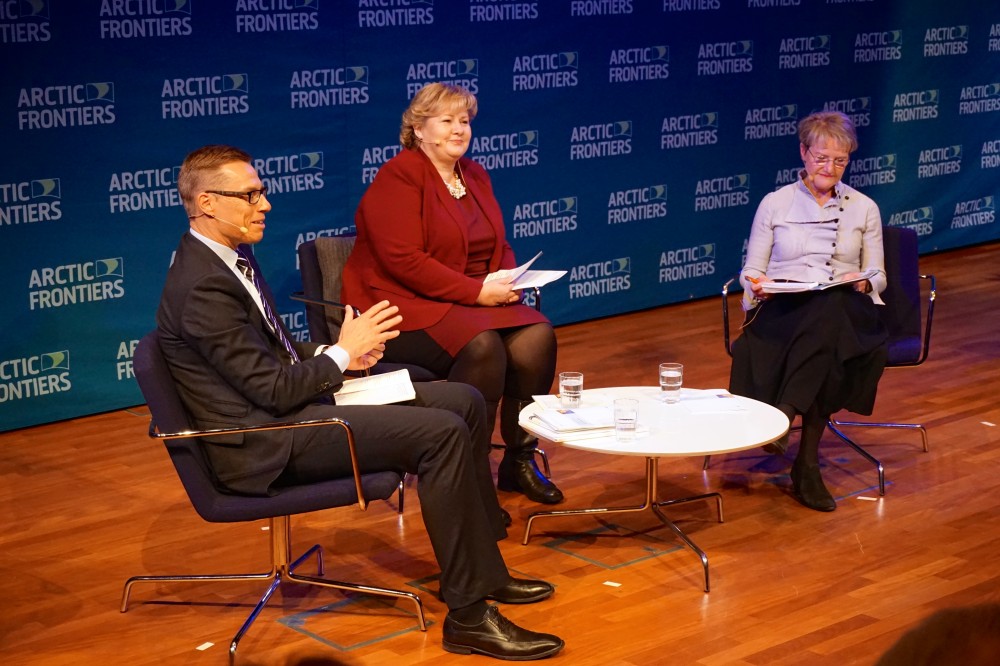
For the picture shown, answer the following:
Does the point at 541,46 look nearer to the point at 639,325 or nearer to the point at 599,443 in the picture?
the point at 639,325

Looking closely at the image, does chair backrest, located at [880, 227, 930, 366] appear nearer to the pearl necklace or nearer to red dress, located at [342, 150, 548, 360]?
red dress, located at [342, 150, 548, 360]

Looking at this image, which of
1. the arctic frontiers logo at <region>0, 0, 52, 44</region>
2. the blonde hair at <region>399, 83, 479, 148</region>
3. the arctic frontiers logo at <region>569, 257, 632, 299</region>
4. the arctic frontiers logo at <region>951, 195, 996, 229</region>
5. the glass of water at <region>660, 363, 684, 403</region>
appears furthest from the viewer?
the arctic frontiers logo at <region>951, 195, 996, 229</region>

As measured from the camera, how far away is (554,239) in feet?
23.9

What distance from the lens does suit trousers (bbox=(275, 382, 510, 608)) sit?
3.34m

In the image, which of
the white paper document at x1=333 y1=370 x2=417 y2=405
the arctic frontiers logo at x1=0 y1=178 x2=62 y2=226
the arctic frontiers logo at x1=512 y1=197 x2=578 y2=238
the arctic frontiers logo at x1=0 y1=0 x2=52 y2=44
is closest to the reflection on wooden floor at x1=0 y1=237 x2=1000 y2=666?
the white paper document at x1=333 y1=370 x2=417 y2=405

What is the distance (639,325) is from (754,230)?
8.48 feet

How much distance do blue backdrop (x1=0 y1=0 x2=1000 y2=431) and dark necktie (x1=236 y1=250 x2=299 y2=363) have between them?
2.13 meters

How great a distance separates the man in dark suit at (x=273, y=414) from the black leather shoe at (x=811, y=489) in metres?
1.52

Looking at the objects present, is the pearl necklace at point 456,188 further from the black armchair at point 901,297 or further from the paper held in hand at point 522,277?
the black armchair at point 901,297

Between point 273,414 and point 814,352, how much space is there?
83.3 inches

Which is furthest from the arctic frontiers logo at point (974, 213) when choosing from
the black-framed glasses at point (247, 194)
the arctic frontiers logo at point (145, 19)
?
the black-framed glasses at point (247, 194)

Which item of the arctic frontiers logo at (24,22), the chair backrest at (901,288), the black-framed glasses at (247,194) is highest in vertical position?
the arctic frontiers logo at (24,22)

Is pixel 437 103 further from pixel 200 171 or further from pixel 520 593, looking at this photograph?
pixel 520 593

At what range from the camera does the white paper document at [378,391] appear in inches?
141
